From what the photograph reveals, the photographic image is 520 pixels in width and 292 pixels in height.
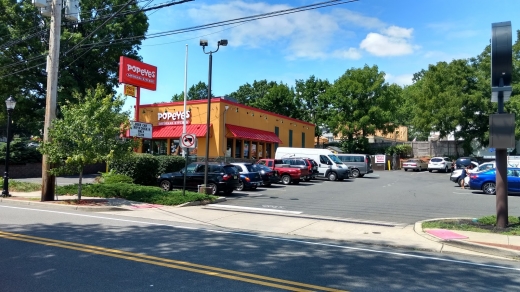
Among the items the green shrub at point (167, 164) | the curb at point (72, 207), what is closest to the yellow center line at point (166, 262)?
the curb at point (72, 207)

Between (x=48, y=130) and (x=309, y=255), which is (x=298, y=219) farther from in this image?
(x=48, y=130)

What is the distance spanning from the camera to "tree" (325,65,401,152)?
5378 centimetres

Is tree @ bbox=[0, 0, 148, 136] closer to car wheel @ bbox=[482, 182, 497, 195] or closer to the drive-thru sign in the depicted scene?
the drive-thru sign

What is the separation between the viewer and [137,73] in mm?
28266

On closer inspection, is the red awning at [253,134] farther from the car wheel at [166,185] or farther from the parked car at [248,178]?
the car wheel at [166,185]

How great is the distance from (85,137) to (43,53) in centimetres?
2339

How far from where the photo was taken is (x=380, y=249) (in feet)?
29.2

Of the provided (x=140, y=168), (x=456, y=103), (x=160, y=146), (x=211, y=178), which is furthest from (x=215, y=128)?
(x=456, y=103)

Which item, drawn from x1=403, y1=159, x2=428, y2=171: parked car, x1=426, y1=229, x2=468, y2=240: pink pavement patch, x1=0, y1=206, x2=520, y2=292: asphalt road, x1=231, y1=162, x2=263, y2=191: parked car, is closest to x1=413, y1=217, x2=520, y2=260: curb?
x1=426, y1=229, x2=468, y2=240: pink pavement patch

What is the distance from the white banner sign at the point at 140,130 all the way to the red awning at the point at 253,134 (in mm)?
9255

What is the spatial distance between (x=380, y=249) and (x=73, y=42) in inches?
1204

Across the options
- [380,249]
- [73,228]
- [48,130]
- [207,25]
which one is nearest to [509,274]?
[380,249]

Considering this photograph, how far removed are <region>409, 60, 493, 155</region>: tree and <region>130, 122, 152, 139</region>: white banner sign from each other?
35.0 meters

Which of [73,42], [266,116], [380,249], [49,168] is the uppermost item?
[73,42]
